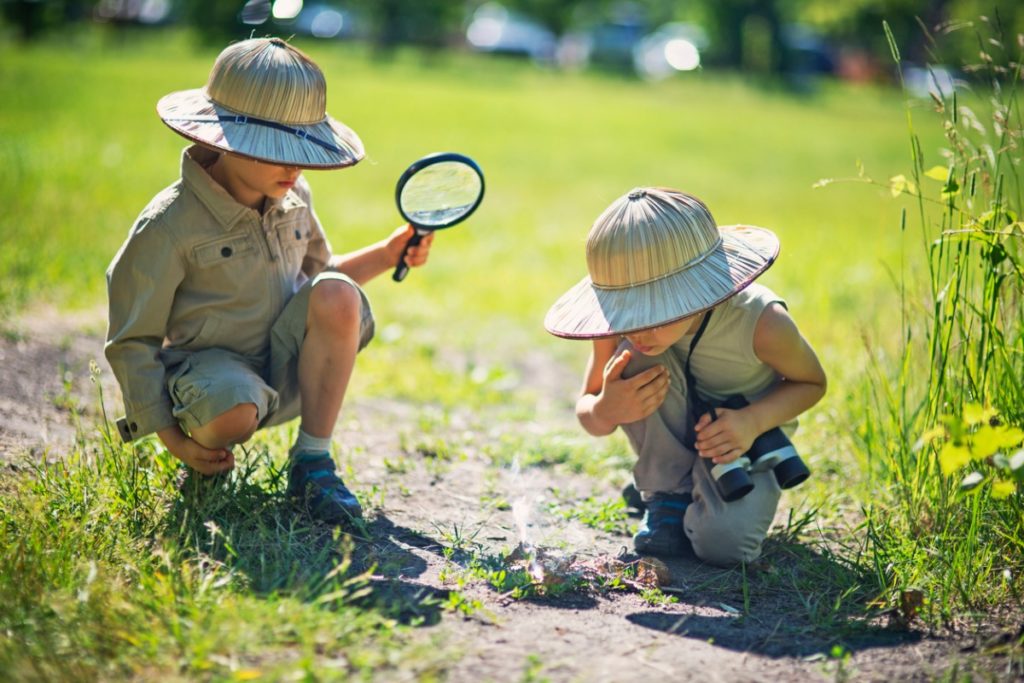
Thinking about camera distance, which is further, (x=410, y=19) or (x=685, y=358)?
(x=410, y=19)

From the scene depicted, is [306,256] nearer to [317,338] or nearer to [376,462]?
[317,338]

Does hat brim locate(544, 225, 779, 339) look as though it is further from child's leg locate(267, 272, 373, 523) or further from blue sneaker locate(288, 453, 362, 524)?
blue sneaker locate(288, 453, 362, 524)

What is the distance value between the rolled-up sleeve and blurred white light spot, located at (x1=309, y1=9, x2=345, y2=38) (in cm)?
2775

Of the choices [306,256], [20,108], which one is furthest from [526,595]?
[20,108]

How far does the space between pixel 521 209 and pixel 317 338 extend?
7.34 m

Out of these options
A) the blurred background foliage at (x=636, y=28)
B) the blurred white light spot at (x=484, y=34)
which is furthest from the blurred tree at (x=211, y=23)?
the blurred white light spot at (x=484, y=34)

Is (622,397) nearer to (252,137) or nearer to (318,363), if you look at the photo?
(318,363)

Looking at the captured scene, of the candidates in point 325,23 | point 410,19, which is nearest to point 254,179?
point 325,23

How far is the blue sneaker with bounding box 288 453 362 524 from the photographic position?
10.7 ft

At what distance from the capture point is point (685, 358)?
135 inches

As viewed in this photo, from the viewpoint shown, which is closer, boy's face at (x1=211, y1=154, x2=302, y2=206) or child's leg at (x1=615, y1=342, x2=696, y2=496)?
boy's face at (x1=211, y1=154, x2=302, y2=206)

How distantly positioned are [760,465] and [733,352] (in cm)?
37

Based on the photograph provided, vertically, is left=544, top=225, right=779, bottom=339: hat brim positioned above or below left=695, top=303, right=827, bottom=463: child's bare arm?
above

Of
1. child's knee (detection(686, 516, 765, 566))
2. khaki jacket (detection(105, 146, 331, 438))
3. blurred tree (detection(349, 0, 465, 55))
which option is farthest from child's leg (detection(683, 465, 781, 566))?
blurred tree (detection(349, 0, 465, 55))
